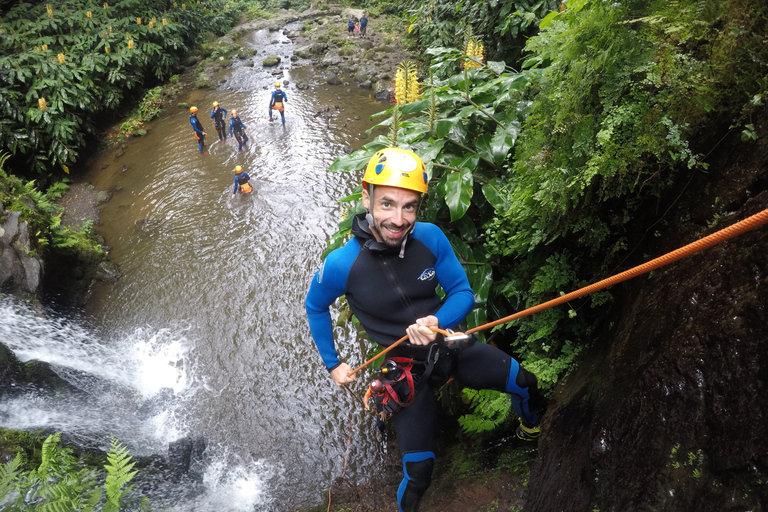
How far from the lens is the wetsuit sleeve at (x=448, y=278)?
9.09ft

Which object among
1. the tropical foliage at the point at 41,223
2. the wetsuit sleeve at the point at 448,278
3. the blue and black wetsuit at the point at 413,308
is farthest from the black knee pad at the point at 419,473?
the tropical foliage at the point at 41,223

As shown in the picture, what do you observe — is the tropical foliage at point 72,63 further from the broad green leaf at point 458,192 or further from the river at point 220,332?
the broad green leaf at point 458,192

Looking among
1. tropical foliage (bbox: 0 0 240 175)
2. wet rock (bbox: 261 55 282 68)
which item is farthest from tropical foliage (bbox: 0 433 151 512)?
wet rock (bbox: 261 55 282 68)

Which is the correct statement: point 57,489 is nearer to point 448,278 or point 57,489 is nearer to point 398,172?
point 448,278

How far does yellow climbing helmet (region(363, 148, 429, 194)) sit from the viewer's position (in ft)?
8.06

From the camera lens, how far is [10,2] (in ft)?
52.0

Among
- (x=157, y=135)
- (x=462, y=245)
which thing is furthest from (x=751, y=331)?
(x=157, y=135)

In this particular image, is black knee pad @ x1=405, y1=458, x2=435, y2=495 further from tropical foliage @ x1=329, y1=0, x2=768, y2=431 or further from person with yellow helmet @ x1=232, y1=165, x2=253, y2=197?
person with yellow helmet @ x1=232, y1=165, x2=253, y2=197

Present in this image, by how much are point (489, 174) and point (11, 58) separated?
647 inches

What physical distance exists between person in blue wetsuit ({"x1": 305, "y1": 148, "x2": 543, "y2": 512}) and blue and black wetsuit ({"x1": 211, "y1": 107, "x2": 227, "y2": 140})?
11.5m

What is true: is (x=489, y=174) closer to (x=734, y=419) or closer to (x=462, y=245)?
(x=462, y=245)

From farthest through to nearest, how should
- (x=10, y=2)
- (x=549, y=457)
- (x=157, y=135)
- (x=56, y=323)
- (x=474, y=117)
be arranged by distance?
(x=10, y=2)
(x=157, y=135)
(x=56, y=323)
(x=474, y=117)
(x=549, y=457)

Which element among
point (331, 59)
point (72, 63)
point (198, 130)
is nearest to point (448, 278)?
point (198, 130)

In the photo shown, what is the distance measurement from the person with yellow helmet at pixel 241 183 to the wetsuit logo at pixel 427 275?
8636 mm
